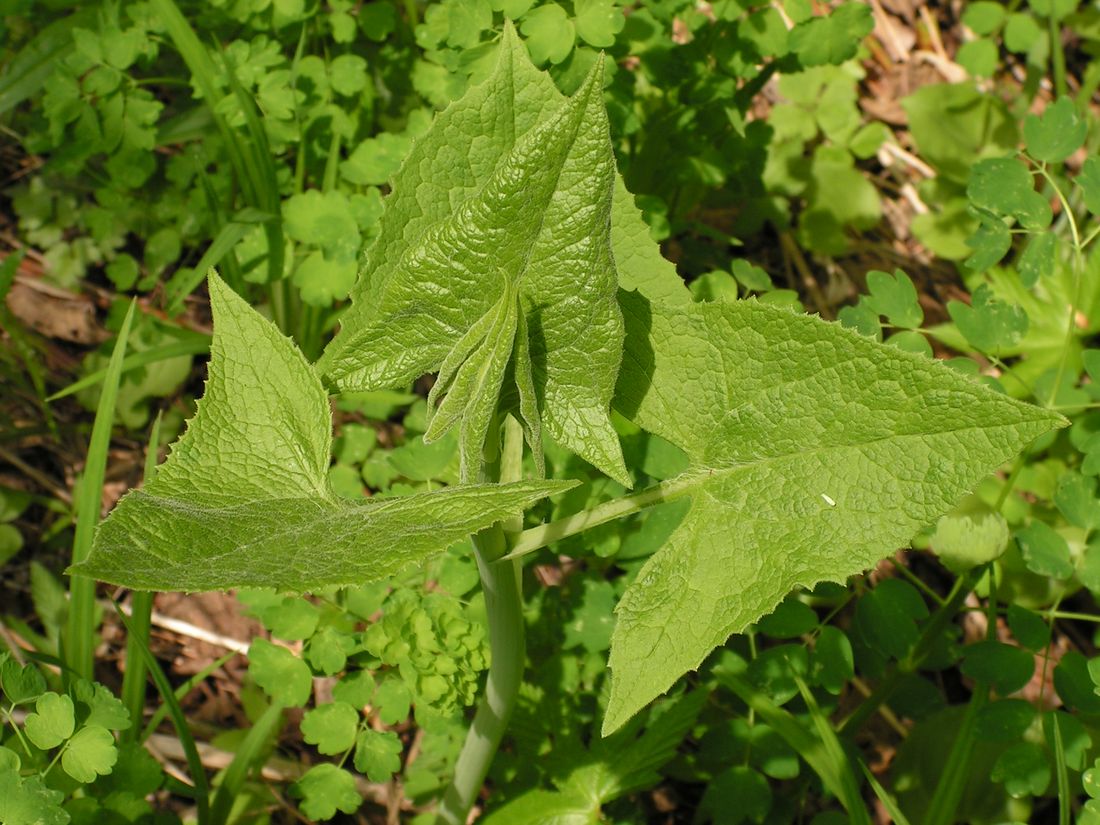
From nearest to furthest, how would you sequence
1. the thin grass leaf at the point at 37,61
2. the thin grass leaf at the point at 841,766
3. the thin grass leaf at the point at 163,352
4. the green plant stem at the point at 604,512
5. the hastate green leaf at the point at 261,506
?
the hastate green leaf at the point at 261,506, the green plant stem at the point at 604,512, the thin grass leaf at the point at 841,766, the thin grass leaf at the point at 163,352, the thin grass leaf at the point at 37,61

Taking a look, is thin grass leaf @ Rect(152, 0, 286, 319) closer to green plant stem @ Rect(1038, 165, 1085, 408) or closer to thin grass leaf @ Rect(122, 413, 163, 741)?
thin grass leaf @ Rect(122, 413, 163, 741)

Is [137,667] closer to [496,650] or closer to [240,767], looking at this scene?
[240,767]

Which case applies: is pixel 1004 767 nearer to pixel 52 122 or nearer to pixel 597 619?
pixel 597 619

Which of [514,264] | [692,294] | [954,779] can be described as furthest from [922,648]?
[514,264]

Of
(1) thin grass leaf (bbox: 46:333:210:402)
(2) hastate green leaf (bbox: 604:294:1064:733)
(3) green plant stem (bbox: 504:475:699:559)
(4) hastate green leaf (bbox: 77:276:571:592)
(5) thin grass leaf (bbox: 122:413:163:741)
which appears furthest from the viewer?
(1) thin grass leaf (bbox: 46:333:210:402)

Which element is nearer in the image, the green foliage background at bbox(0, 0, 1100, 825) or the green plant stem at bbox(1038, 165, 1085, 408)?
the green foliage background at bbox(0, 0, 1100, 825)

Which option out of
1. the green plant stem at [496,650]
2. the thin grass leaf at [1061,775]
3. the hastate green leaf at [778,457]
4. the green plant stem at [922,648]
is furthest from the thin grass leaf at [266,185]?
the thin grass leaf at [1061,775]

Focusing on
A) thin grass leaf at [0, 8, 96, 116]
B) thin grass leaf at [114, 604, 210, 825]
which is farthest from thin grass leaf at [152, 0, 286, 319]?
thin grass leaf at [114, 604, 210, 825]

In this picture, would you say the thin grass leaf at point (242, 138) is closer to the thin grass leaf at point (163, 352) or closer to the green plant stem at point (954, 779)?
the thin grass leaf at point (163, 352)

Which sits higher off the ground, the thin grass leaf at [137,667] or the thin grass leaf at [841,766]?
the thin grass leaf at [137,667]
